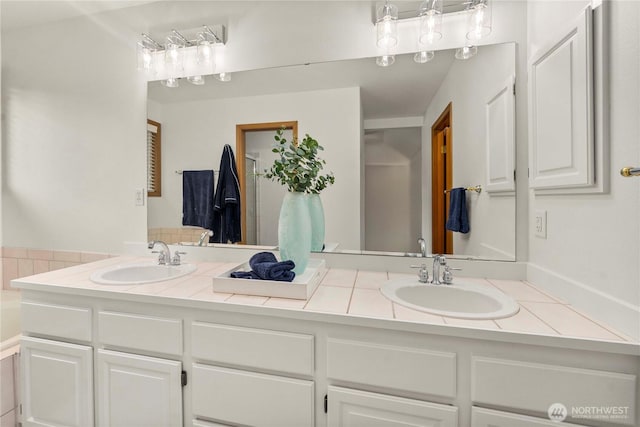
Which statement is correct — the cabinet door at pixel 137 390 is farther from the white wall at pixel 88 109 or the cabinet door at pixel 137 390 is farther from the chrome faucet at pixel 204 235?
the white wall at pixel 88 109

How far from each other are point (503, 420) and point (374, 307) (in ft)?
1.51

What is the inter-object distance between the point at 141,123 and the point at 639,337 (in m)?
2.45

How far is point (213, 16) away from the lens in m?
1.71

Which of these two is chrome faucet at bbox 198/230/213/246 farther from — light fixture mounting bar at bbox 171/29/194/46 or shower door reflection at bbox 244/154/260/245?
light fixture mounting bar at bbox 171/29/194/46

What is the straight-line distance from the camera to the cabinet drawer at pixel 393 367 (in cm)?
86

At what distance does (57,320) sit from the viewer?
124 cm

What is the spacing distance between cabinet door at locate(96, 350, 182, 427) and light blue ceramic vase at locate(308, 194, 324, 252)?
2.67ft

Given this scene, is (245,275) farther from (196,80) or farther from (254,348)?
(196,80)

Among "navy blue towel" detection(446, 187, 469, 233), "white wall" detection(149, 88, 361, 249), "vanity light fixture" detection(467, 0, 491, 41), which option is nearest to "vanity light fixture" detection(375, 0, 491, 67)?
"vanity light fixture" detection(467, 0, 491, 41)

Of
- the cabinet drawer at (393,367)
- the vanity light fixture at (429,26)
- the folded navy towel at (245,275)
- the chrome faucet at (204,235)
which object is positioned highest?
the vanity light fixture at (429,26)

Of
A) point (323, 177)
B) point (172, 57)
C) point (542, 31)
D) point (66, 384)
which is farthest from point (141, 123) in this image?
point (542, 31)

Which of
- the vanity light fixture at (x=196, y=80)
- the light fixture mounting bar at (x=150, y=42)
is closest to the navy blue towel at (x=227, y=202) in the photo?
the vanity light fixture at (x=196, y=80)

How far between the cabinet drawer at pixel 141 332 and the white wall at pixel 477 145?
131 centimetres

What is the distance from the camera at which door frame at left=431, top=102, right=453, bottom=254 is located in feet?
4.76
